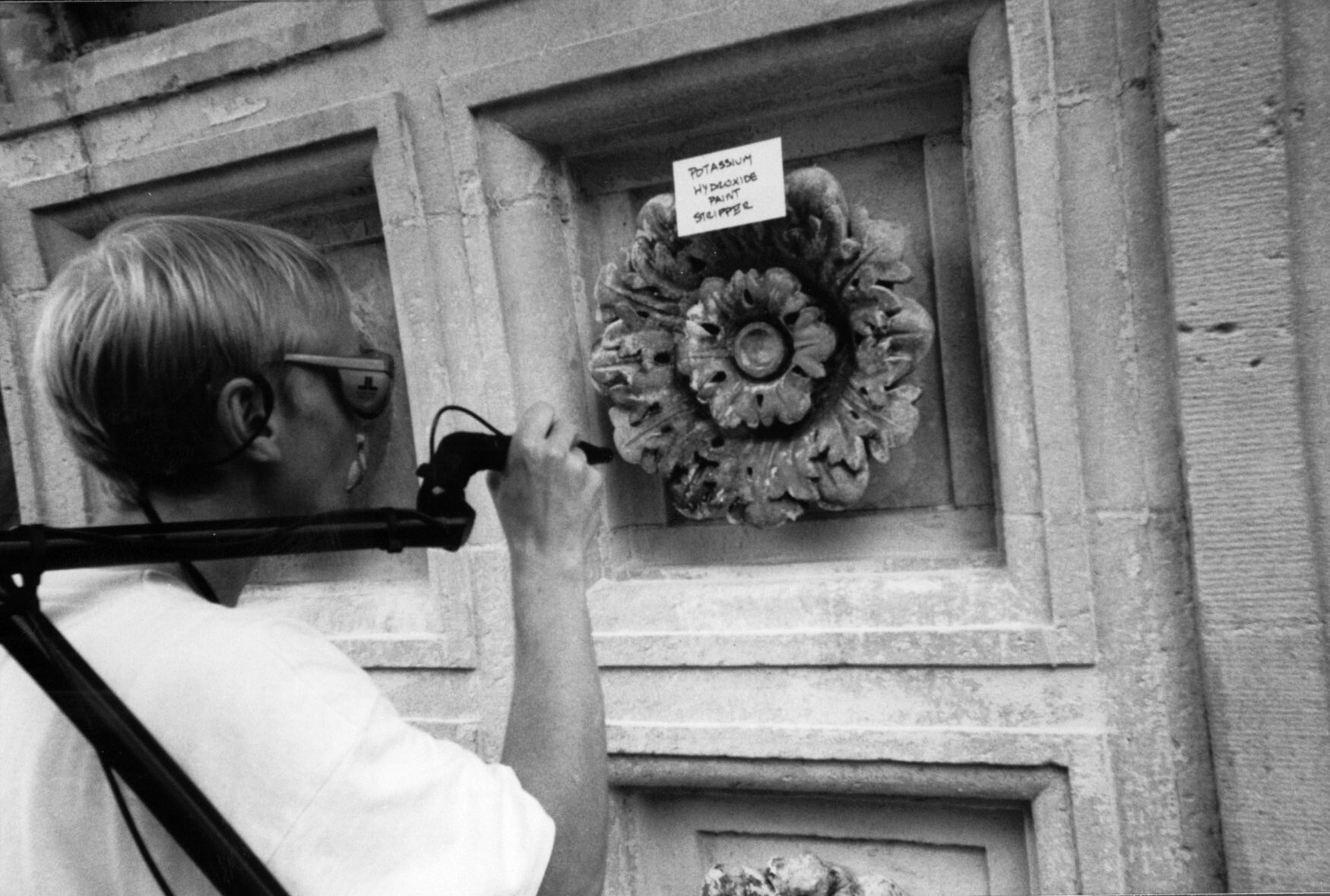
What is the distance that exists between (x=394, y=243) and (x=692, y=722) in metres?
0.96

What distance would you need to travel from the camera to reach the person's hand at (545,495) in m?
0.84

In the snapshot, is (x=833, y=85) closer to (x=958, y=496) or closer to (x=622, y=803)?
(x=958, y=496)

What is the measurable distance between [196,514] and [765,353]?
942 millimetres

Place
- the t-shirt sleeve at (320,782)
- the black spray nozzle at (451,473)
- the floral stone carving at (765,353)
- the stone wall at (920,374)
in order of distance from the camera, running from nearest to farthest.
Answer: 1. the t-shirt sleeve at (320,782)
2. the black spray nozzle at (451,473)
3. the stone wall at (920,374)
4. the floral stone carving at (765,353)

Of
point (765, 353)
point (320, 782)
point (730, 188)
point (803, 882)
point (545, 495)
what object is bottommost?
point (803, 882)

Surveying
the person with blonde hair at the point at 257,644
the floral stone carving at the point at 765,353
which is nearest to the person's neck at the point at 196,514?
the person with blonde hair at the point at 257,644

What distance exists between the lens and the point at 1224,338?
4.01 ft

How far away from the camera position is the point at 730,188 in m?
1.48

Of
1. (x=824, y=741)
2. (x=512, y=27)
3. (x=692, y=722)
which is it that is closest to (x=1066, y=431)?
(x=824, y=741)

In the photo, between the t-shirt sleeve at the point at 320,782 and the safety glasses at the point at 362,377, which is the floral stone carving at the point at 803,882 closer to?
the t-shirt sleeve at the point at 320,782

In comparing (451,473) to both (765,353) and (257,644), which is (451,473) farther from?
(765,353)

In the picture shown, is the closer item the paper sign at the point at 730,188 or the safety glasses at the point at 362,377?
the safety glasses at the point at 362,377

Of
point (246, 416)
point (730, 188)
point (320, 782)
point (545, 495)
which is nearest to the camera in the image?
point (320, 782)

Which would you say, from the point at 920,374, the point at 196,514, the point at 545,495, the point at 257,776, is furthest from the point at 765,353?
the point at 257,776
